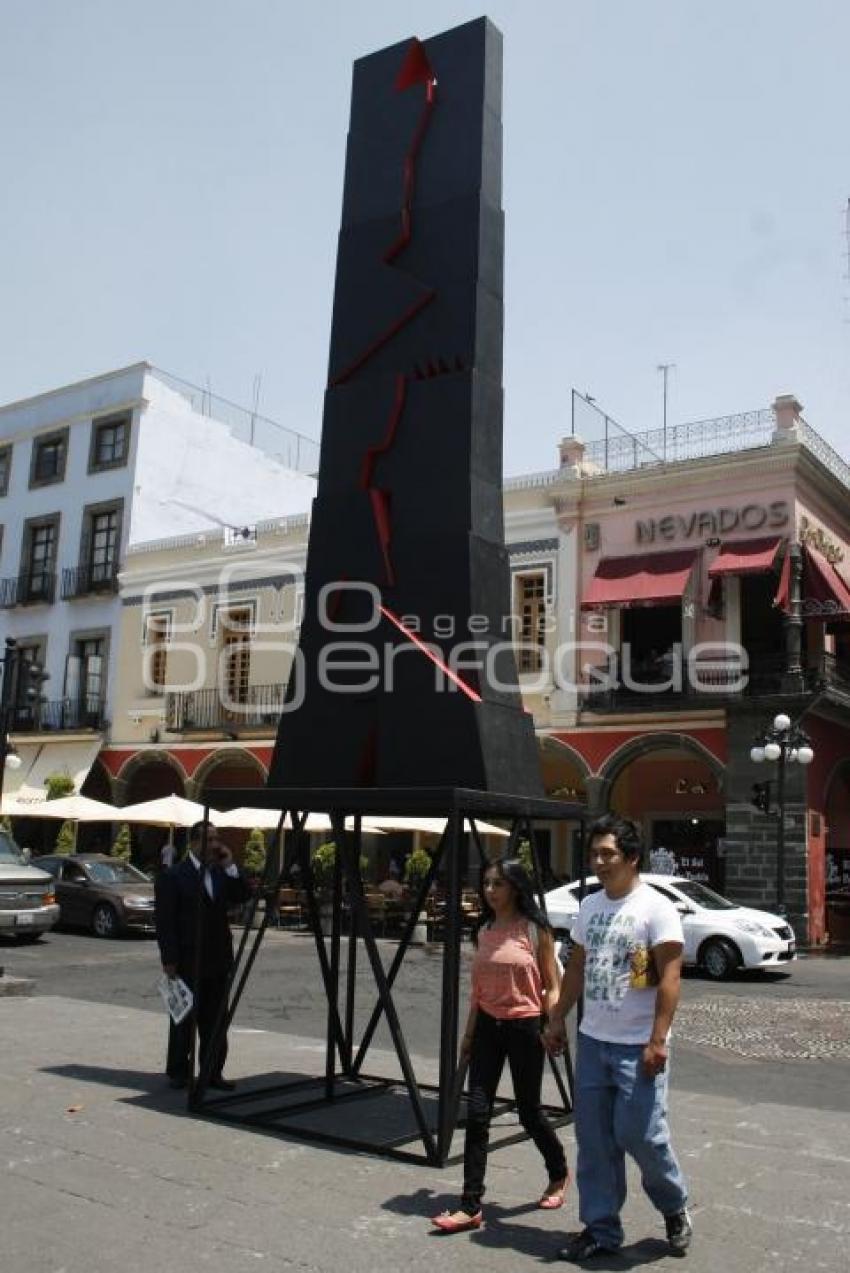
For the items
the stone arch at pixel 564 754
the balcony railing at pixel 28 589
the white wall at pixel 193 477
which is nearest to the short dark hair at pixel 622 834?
the stone arch at pixel 564 754

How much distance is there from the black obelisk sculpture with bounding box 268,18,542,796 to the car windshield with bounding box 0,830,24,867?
13.0 m

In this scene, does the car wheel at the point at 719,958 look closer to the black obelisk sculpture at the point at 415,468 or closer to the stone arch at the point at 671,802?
the stone arch at the point at 671,802

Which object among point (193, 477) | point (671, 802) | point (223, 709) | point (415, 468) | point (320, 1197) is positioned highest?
point (193, 477)

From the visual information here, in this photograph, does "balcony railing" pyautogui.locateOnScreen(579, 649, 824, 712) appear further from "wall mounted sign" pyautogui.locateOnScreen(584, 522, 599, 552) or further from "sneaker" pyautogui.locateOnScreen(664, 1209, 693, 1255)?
"sneaker" pyautogui.locateOnScreen(664, 1209, 693, 1255)

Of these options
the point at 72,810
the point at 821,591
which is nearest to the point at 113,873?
the point at 72,810

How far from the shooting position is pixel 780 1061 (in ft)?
32.8

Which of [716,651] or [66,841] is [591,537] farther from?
[66,841]

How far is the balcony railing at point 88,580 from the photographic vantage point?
3281cm

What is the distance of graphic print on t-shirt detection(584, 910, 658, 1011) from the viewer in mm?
4574

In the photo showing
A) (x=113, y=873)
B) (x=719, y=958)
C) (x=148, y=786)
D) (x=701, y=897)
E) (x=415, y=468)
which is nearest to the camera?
(x=415, y=468)

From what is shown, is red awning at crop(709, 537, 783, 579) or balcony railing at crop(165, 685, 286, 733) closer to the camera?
red awning at crop(709, 537, 783, 579)

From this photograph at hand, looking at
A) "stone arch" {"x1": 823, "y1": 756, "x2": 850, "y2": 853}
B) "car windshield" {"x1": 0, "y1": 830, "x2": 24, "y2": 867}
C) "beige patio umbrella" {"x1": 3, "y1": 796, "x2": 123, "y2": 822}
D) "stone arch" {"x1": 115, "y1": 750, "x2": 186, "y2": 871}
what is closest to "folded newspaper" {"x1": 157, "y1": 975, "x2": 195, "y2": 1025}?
"car windshield" {"x1": 0, "y1": 830, "x2": 24, "y2": 867}

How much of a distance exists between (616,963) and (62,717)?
30116 millimetres

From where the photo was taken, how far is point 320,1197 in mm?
5230
